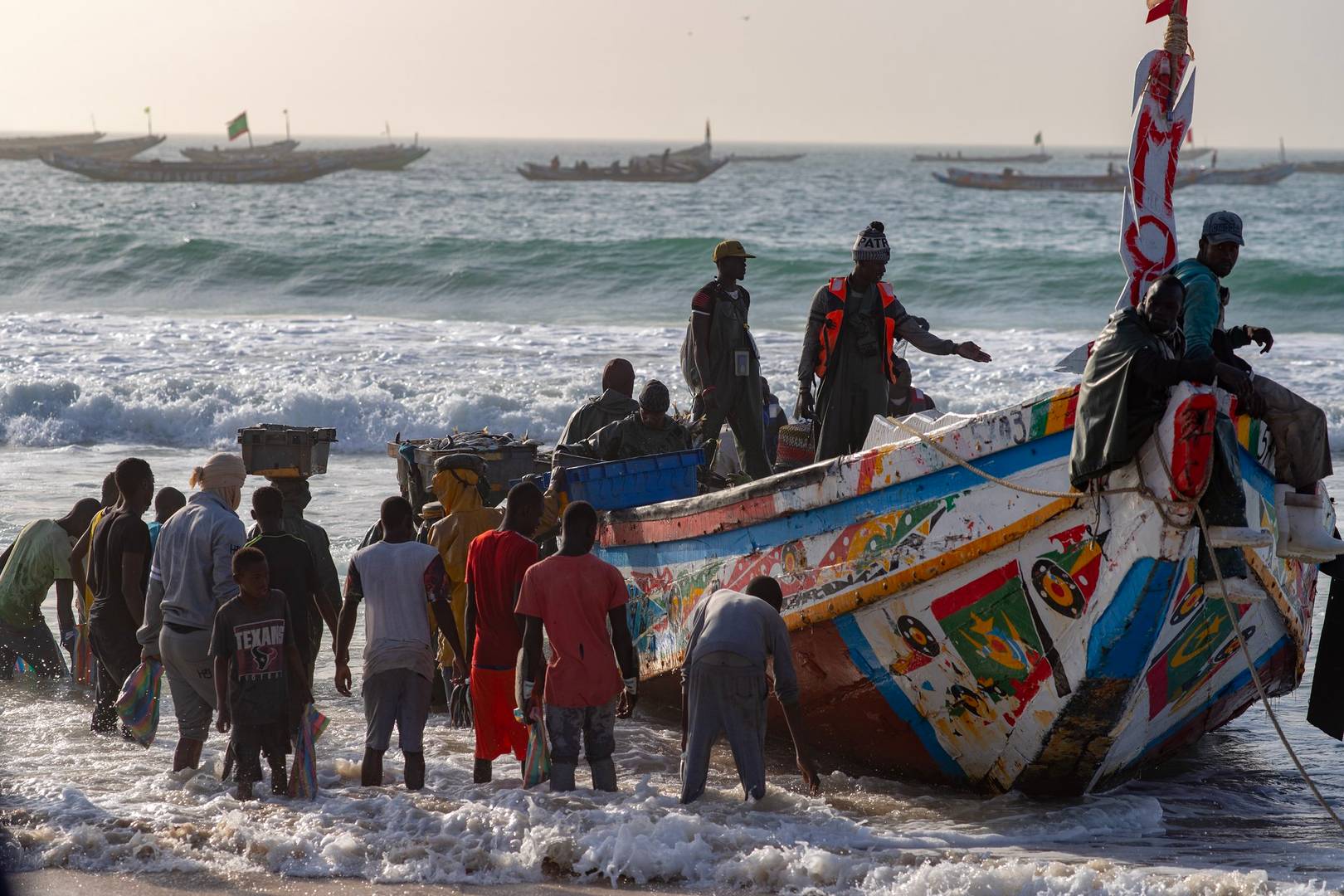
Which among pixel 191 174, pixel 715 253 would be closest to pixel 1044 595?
pixel 715 253

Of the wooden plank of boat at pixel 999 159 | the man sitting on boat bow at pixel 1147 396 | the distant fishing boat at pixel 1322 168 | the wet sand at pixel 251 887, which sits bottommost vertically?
the wet sand at pixel 251 887

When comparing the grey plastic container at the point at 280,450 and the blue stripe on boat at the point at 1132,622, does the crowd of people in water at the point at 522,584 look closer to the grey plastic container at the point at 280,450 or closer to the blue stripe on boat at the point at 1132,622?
the blue stripe on boat at the point at 1132,622

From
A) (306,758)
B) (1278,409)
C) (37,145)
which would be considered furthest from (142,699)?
(37,145)

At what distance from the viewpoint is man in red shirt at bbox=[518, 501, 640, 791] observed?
5.80 meters

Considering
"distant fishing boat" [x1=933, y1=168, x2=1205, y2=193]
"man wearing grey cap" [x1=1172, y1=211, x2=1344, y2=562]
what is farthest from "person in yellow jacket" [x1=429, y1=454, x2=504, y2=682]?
"distant fishing boat" [x1=933, y1=168, x2=1205, y2=193]

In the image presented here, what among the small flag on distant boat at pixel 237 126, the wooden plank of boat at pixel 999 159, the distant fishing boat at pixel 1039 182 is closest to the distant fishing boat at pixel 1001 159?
the wooden plank of boat at pixel 999 159

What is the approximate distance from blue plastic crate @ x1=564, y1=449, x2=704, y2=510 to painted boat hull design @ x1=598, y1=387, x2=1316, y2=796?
1.31 ft

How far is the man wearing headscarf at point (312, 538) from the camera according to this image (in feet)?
22.7

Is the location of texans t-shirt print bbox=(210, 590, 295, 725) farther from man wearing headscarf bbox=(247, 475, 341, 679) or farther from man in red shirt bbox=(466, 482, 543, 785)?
man in red shirt bbox=(466, 482, 543, 785)

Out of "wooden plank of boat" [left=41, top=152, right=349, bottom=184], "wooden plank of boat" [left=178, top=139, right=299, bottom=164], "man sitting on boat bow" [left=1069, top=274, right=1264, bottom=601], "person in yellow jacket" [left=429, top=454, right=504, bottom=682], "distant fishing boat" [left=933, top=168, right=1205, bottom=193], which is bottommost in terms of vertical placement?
"person in yellow jacket" [left=429, top=454, right=504, bottom=682]

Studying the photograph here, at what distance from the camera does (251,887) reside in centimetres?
538

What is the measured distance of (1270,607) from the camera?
20.2 ft

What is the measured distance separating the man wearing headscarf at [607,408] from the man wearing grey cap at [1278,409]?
320 centimetres

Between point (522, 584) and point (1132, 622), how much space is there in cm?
224
